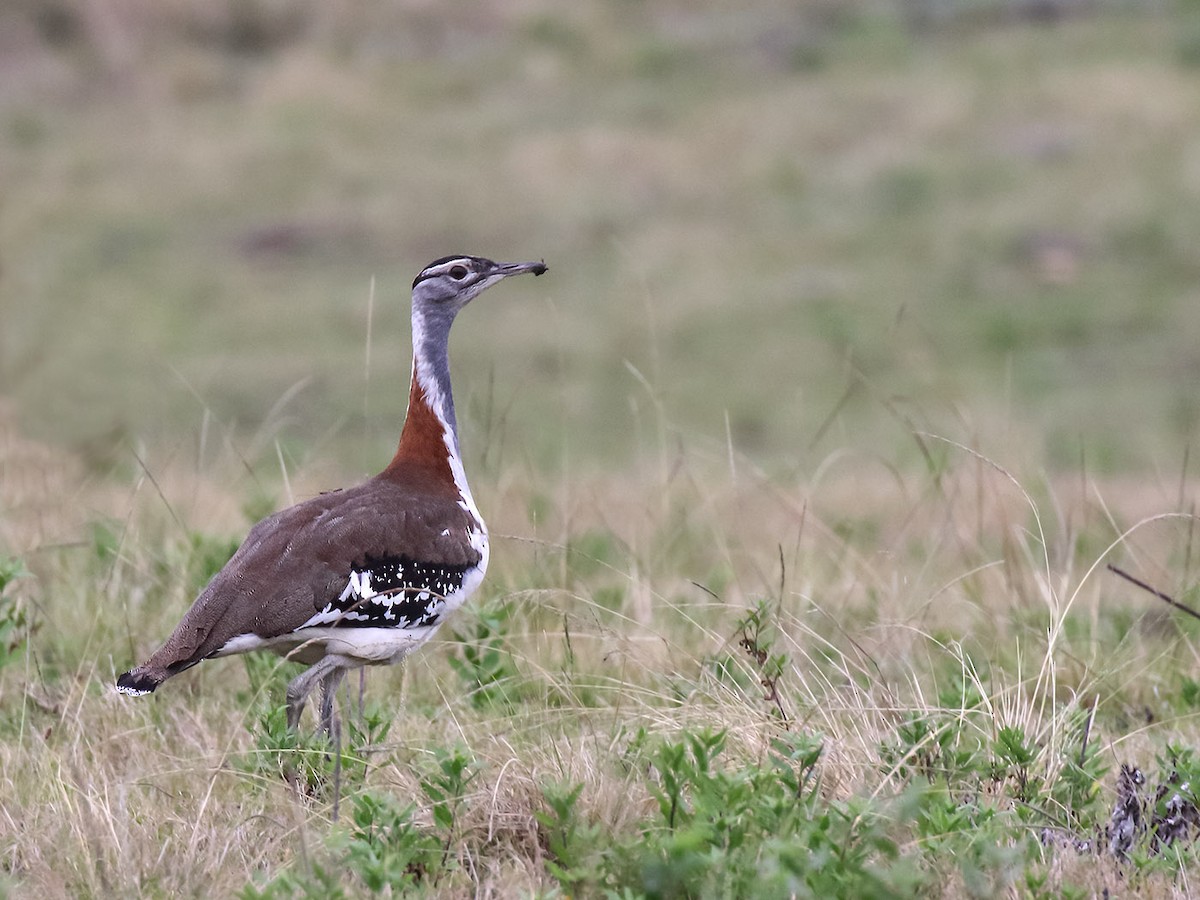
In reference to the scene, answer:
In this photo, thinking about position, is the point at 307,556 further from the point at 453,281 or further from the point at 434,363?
the point at 453,281

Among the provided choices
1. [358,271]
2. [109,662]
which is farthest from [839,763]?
[358,271]

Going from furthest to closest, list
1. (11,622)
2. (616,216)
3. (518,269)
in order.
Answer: (616,216)
(518,269)
(11,622)

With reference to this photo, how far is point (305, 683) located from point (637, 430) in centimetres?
230

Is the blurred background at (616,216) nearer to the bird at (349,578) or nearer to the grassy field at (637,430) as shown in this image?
the grassy field at (637,430)

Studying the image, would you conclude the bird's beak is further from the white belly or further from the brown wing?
the white belly

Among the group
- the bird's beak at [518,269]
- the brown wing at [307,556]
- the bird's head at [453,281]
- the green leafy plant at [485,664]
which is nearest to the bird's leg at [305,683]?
the brown wing at [307,556]

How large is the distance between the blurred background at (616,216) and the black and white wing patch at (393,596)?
10.9ft

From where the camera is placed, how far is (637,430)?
6078 mm

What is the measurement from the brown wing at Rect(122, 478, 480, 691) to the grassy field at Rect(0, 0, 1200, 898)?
0.26 metres

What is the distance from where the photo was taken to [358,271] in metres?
16.9

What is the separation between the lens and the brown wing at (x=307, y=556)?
3873 mm

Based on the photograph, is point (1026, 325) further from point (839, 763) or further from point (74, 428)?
point (839, 763)

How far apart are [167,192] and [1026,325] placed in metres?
9.72

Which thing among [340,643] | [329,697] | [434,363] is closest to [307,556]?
[340,643]
